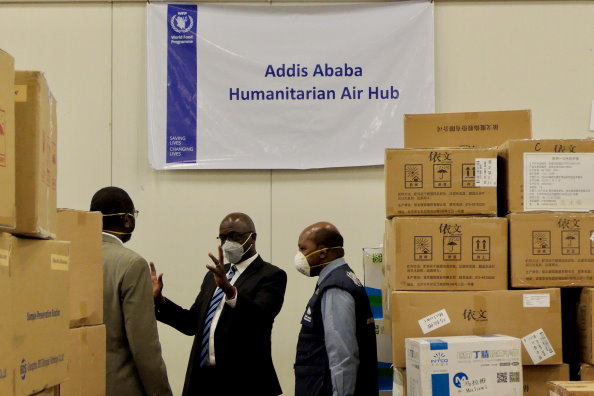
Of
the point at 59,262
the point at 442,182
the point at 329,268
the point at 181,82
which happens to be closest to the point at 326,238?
the point at 329,268

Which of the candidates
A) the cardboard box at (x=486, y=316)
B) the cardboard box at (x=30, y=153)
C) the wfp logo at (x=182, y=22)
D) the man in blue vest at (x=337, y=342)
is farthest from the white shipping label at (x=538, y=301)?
the wfp logo at (x=182, y=22)

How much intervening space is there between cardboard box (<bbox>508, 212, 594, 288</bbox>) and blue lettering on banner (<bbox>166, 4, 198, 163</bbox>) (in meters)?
2.17

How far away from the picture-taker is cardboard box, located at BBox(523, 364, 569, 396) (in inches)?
107

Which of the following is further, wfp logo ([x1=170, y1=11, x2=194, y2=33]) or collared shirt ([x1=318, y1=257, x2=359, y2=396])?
wfp logo ([x1=170, y1=11, x2=194, y2=33])

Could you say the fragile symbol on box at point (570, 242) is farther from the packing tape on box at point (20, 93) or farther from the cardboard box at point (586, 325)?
the packing tape on box at point (20, 93)

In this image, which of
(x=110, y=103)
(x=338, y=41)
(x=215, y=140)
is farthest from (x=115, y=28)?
(x=338, y=41)

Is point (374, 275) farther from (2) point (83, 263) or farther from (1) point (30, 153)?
(1) point (30, 153)

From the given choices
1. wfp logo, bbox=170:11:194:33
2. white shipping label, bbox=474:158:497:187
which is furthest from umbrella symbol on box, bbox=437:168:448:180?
wfp logo, bbox=170:11:194:33

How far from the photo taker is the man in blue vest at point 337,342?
2926 mm

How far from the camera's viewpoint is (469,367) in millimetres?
2488

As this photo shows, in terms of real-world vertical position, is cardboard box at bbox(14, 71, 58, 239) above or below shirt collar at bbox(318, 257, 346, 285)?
above

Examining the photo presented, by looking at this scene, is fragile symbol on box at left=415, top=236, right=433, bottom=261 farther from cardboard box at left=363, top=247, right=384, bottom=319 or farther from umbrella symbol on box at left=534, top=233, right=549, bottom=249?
cardboard box at left=363, top=247, right=384, bottom=319

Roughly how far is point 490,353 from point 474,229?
0.49 meters

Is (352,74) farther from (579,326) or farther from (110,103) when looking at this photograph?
(579,326)
